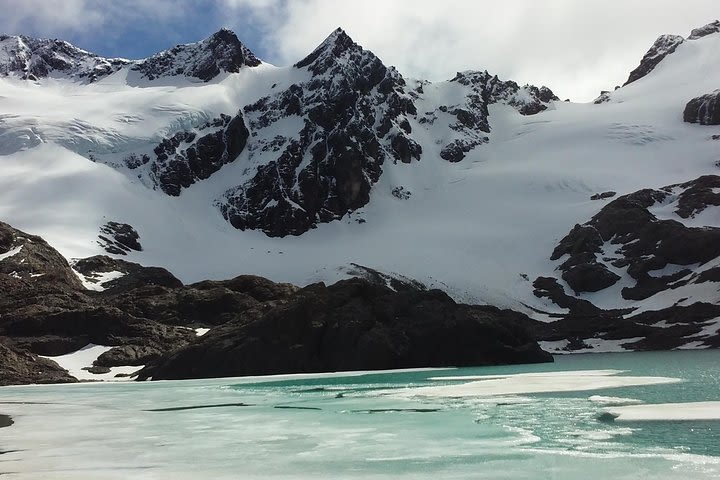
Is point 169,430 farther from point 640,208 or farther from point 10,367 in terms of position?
point 640,208

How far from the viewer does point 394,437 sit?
778 inches

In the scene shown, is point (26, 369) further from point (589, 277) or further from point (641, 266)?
point (641, 266)

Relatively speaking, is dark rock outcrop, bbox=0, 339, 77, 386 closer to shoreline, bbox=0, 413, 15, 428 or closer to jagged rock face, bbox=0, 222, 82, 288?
jagged rock face, bbox=0, 222, 82, 288

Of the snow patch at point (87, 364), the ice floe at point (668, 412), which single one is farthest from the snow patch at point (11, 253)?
the ice floe at point (668, 412)

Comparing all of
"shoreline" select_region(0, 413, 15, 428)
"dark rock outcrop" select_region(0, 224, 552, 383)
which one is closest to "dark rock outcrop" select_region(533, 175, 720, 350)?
"dark rock outcrop" select_region(0, 224, 552, 383)

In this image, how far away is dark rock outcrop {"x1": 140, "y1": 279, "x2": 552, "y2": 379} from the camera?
65500mm

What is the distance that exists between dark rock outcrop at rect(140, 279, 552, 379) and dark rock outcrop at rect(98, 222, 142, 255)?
8838 centimetres

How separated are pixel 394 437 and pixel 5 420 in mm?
18818

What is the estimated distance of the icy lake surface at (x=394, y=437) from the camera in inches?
586

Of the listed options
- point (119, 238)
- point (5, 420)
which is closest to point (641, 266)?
point (119, 238)

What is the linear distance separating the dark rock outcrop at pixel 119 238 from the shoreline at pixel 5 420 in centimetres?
12739

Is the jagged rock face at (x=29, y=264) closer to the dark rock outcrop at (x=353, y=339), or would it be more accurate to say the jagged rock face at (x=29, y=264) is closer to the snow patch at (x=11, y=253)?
the snow patch at (x=11, y=253)

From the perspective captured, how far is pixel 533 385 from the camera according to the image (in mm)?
36312

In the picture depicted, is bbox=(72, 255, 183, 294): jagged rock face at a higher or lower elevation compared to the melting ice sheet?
higher
